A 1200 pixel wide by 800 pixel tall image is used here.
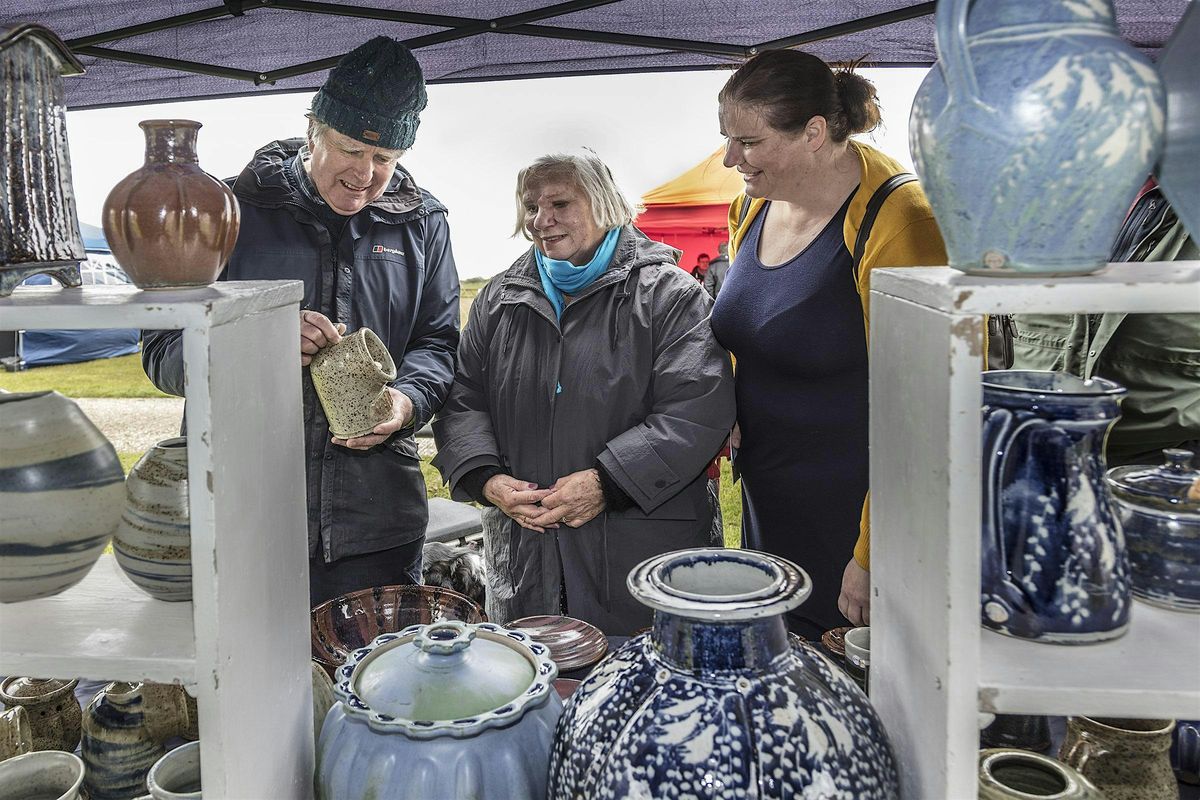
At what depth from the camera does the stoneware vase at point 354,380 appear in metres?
1.72

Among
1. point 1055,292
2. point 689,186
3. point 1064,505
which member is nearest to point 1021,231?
point 1055,292

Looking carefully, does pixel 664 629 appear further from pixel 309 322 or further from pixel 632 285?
pixel 632 285

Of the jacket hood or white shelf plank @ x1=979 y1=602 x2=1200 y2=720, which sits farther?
the jacket hood

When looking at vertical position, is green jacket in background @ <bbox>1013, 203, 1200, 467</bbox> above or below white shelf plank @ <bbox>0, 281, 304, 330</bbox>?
below

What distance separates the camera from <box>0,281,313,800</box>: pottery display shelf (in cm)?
81

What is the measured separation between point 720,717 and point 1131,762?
0.53 meters

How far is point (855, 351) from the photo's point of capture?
189 cm

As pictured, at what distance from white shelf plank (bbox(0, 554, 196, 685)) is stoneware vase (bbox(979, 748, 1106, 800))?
2.50ft

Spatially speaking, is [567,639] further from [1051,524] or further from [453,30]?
[453,30]

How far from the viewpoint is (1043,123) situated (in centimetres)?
71

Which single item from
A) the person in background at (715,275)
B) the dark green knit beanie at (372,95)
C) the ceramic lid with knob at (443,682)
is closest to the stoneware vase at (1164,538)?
the ceramic lid with knob at (443,682)

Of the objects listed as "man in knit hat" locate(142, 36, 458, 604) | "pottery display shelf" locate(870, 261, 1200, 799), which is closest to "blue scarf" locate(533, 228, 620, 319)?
"man in knit hat" locate(142, 36, 458, 604)

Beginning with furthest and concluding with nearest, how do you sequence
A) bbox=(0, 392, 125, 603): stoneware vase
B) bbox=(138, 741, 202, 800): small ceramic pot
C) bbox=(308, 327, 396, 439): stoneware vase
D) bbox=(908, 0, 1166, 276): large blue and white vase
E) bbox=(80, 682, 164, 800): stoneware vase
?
1. bbox=(308, 327, 396, 439): stoneware vase
2. bbox=(80, 682, 164, 800): stoneware vase
3. bbox=(138, 741, 202, 800): small ceramic pot
4. bbox=(0, 392, 125, 603): stoneware vase
5. bbox=(908, 0, 1166, 276): large blue and white vase

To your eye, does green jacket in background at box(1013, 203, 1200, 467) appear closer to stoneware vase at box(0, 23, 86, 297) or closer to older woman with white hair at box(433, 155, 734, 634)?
older woman with white hair at box(433, 155, 734, 634)
